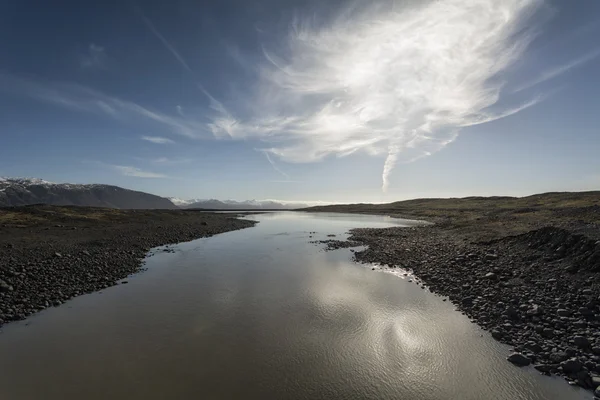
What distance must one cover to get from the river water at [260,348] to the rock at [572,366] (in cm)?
75

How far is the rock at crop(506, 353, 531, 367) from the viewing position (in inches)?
401

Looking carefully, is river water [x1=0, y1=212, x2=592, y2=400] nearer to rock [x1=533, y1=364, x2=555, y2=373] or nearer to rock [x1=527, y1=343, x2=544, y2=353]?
rock [x1=533, y1=364, x2=555, y2=373]

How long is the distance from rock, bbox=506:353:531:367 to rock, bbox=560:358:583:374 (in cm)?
101

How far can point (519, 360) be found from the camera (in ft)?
33.6

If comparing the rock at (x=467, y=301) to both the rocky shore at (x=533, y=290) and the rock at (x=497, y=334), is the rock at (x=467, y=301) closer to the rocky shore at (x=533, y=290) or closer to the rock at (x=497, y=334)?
the rocky shore at (x=533, y=290)

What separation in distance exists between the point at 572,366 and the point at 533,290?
7026mm

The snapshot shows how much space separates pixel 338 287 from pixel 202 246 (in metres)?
24.4

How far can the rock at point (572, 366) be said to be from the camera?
9.41 m

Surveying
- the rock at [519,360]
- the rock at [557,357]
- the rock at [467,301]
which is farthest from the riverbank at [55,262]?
the rock at [557,357]

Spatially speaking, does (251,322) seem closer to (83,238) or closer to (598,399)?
(598,399)

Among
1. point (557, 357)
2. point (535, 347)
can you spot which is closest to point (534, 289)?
point (535, 347)

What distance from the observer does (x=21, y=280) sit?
1842 cm

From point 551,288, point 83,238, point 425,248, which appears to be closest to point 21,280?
point 83,238

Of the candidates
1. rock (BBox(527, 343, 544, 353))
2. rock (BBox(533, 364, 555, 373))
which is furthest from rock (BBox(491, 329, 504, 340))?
rock (BBox(533, 364, 555, 373))
